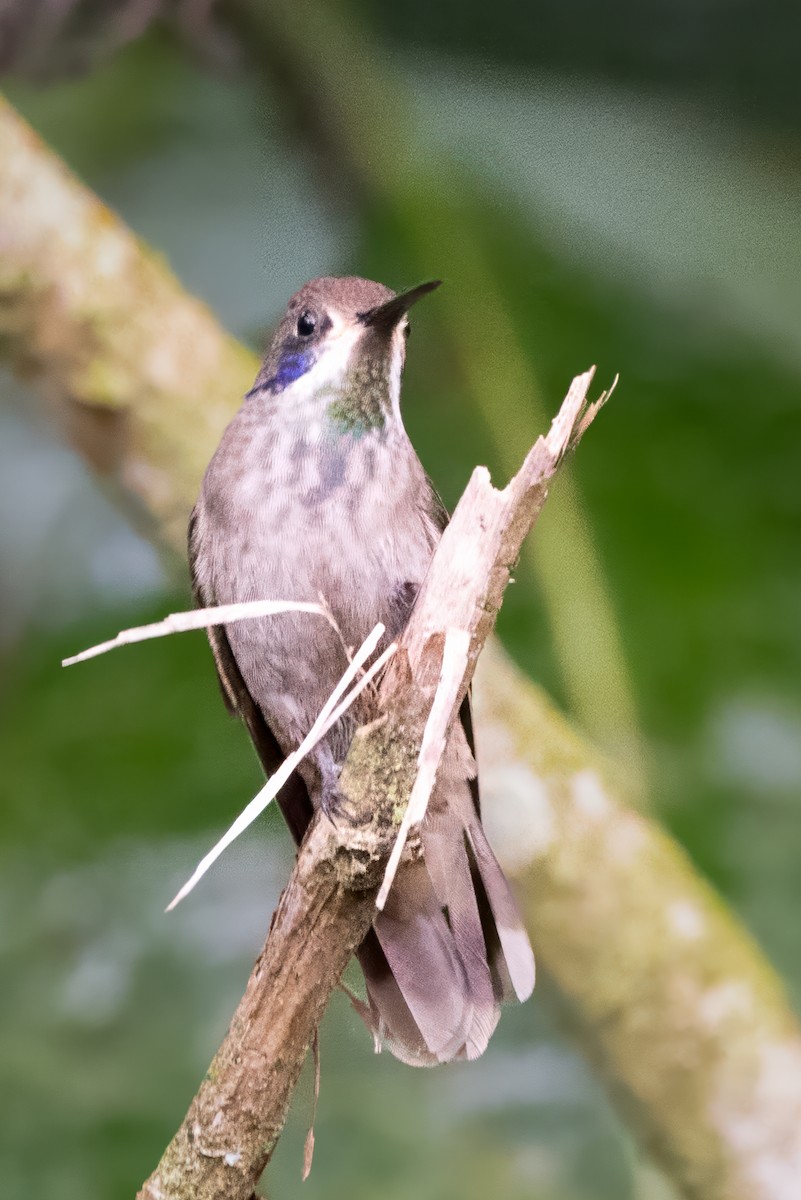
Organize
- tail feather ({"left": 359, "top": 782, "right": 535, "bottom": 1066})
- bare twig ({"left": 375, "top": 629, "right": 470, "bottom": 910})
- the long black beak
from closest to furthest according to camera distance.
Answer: bare twig ({"left": 375, "top": 629, "right": 470, "bottom": 910}) < the long black beak < tail feather ({"left": 359, "top": 782, "right": 535, "bottom": 1066})

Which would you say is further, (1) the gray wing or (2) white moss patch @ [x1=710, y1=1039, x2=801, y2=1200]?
(2) white moss patch @ [x1=710, y1=1039, x2=801, y2=1200]

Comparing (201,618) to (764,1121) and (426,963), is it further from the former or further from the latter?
(764,1121)

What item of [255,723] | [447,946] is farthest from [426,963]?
[255,723]

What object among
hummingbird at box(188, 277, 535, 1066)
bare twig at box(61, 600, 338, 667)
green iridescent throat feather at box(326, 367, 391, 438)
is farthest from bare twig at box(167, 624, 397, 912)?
green iridescent throat feather at box(326, 367, 391, 438)

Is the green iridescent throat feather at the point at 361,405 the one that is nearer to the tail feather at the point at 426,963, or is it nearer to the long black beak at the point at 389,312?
the long black beak at the point at 389,312

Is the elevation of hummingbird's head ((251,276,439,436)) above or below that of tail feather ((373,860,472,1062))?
above

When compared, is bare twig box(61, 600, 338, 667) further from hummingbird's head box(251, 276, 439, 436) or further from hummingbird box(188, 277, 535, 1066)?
hummingbird's head box(251, 276, 439, 436)

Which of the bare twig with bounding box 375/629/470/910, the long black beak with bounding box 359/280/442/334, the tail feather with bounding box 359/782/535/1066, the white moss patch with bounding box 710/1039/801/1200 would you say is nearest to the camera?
the bare twig with bounding box 375/629/470/910

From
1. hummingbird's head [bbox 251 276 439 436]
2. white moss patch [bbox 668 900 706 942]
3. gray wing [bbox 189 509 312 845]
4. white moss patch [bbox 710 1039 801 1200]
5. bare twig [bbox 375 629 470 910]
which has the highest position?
hummingbird's head [bbox 251 276 439 436]
